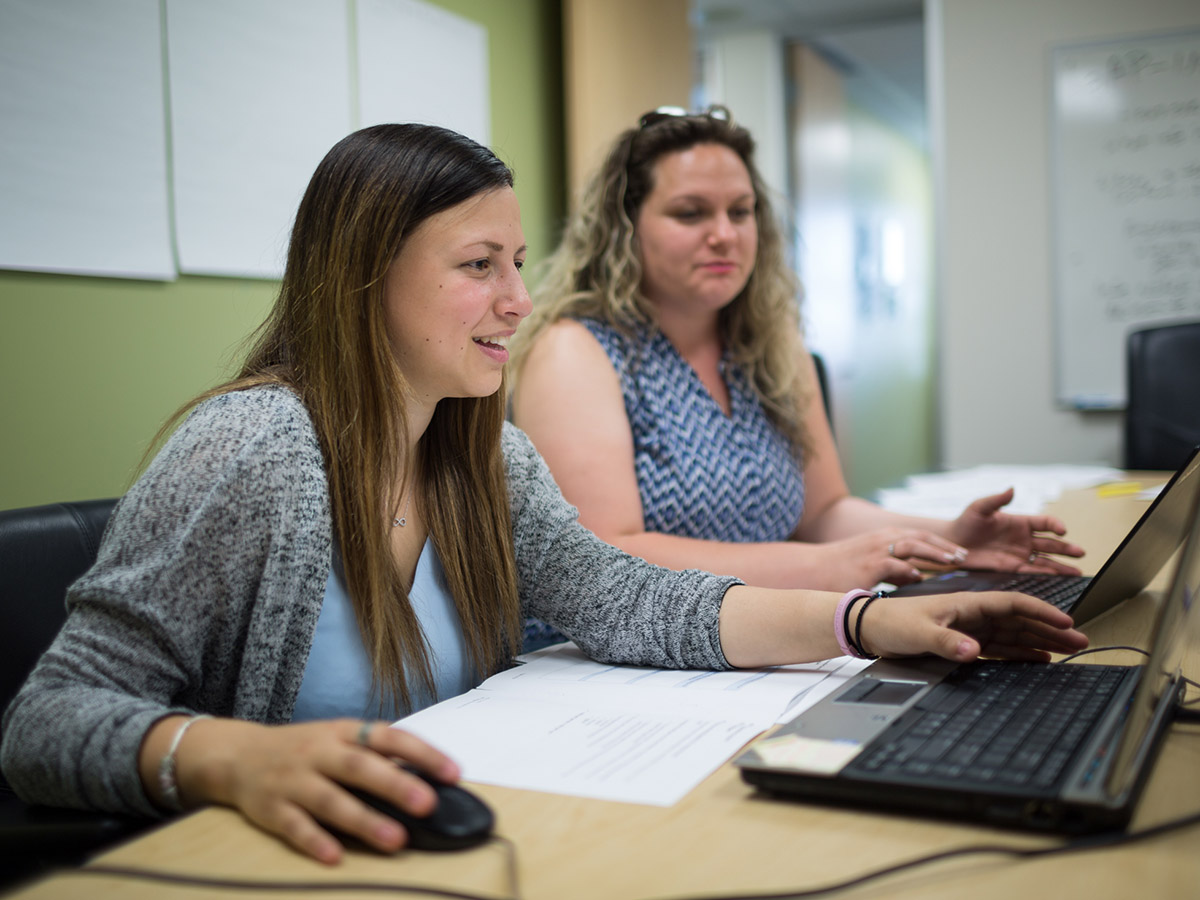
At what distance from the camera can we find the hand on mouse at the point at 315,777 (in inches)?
24.5

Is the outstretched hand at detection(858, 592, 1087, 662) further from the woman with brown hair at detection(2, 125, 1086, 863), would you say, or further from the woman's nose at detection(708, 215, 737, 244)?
the woman's nose at detection(708, 215, 737, 244)

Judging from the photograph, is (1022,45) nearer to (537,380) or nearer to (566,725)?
(537,380)

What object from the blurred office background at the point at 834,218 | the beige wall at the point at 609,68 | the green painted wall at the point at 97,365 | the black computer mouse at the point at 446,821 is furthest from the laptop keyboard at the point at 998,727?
the beige wall at the point at 609,68

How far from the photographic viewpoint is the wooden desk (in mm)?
570

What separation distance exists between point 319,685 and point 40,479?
0.90m

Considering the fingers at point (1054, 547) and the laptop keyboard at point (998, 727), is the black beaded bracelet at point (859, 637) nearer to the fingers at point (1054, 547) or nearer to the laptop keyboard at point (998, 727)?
the laptop keyboard at point (998, 727)

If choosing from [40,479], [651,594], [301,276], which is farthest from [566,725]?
[40,479]

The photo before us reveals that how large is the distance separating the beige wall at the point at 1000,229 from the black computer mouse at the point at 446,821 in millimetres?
3560

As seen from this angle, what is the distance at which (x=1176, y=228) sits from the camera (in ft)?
11.8

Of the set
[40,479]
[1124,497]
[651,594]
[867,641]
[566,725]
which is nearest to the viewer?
A: [566,725]

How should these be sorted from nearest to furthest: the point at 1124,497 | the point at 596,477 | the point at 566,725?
the point at 566,725
the point at 596,477
the point at 1124,497

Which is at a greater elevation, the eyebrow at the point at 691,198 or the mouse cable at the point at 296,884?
the eyebrow at the point at 691,198

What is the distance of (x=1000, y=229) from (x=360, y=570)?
3379mm

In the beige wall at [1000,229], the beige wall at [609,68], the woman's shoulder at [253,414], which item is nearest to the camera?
the woman's shoulder at [253,414]
